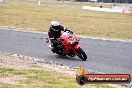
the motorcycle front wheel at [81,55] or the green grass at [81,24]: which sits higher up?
the motorcycle front wheel at [81,55]

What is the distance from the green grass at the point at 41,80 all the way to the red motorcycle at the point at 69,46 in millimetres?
3093

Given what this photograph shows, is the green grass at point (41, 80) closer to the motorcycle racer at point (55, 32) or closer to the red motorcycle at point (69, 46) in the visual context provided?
the red motorcycle at point (69, 46)

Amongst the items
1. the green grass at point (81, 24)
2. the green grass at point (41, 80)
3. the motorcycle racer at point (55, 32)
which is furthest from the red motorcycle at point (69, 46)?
the green grass at point (81, 24)

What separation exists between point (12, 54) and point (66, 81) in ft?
18.2

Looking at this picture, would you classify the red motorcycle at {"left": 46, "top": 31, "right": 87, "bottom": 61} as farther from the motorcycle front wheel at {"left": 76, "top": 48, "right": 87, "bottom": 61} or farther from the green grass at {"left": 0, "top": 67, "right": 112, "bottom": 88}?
the green grass at {"left": 0, "top": 67, "right": 112, "bottom": 88}

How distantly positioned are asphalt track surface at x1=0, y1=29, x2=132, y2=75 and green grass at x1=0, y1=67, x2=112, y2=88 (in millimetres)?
1941

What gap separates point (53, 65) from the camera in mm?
12688

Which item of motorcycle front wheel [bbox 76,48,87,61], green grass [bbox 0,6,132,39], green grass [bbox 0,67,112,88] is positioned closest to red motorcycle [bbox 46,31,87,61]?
motorcycle front wheel [bbox 76,48,87,61]

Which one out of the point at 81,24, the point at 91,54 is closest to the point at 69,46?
the point at 91,54

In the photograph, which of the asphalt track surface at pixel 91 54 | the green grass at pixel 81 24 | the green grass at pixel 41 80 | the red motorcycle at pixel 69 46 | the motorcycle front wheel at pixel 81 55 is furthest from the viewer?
the green grass at pixel 81 24

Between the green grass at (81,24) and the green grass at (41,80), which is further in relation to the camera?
the green grass at (81,24)

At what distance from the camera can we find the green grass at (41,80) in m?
8.88

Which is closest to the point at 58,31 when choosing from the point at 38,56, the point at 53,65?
the point at 38,56

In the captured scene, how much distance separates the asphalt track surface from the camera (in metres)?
12.9
